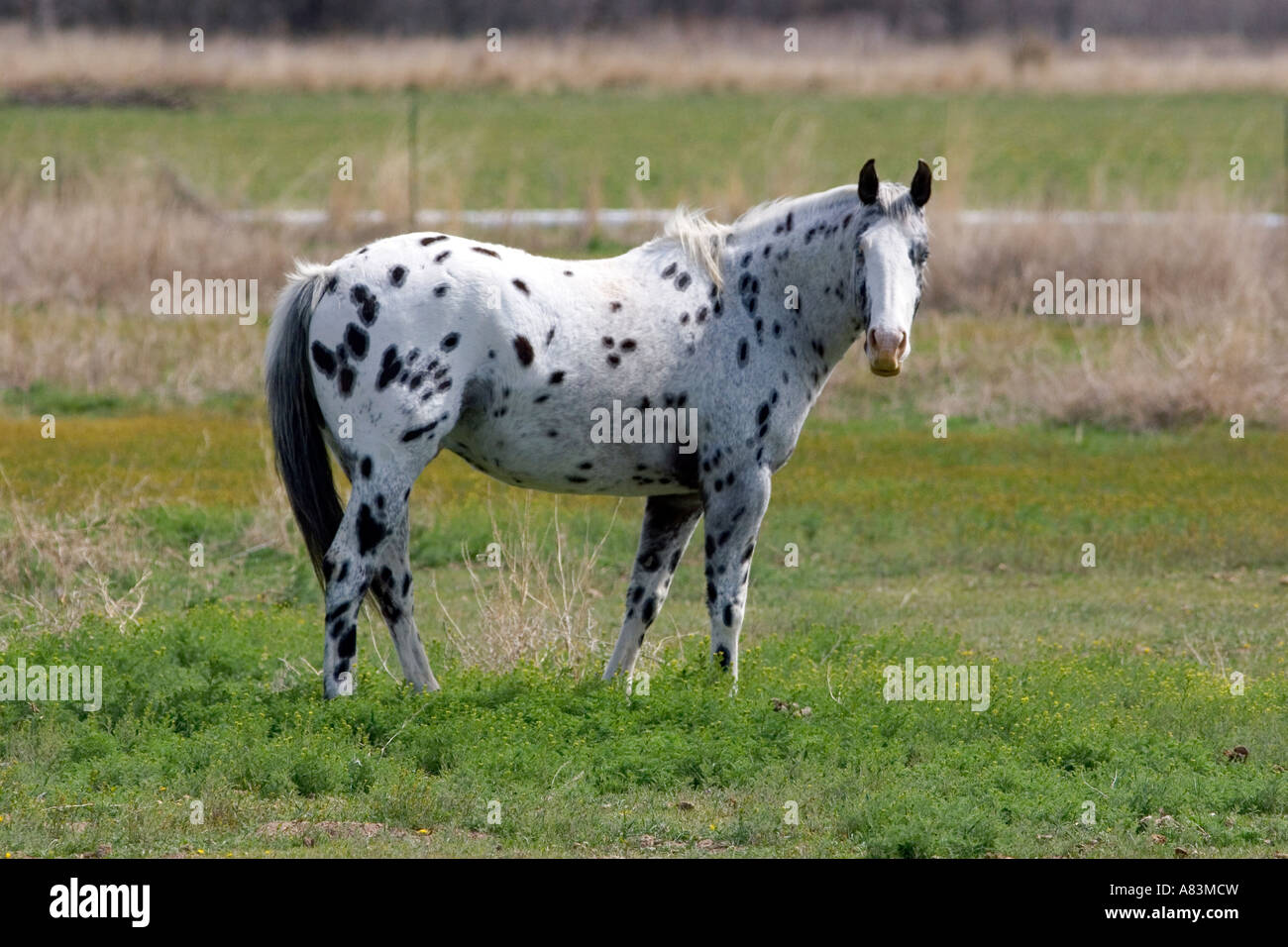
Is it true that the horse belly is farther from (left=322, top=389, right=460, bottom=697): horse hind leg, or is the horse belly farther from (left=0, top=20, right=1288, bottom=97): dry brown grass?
(left=0, top=20, right=1288, bottom=97): dry brown grass

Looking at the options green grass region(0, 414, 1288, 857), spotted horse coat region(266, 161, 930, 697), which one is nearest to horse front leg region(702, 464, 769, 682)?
spotted horse coat region(266, 161, 930, 697)

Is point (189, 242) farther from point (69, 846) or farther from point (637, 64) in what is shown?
point (637, 64)

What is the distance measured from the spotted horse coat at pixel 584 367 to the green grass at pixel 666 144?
1476 centimetres

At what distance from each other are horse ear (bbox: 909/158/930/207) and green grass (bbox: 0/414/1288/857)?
2265 mm

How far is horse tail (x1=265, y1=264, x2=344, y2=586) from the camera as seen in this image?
8.34 meters

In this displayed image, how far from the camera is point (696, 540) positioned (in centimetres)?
1380

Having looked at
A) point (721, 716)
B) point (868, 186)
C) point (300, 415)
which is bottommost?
point (721, 716)

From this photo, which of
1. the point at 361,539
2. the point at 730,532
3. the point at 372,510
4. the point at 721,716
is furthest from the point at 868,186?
the point at 361,539

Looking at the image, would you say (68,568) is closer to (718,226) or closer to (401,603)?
(401,603)

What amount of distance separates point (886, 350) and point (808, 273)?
896 mm

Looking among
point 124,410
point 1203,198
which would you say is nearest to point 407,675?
point 124,410

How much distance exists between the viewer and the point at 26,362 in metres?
18.3

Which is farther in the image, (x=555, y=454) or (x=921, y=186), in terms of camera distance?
(x=555, y=454)
